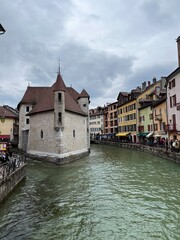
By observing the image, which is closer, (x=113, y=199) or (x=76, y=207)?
(x=76, y=207)

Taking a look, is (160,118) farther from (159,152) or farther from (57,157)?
(57,157)

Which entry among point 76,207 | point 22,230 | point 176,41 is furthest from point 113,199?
point 176,41

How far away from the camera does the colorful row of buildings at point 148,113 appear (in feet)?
79.0

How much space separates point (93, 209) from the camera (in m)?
8.26

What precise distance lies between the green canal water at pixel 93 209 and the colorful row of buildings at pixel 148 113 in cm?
1328

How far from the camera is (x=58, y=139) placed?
20.3 meters

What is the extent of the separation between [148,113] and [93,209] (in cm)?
2985

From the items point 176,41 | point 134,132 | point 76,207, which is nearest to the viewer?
point 76,207

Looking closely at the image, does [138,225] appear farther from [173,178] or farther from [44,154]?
[44,154]

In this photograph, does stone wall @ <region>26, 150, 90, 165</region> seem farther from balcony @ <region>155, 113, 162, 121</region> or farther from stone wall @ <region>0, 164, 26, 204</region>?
balcony @ <region>155, 113, 162, 121</region>

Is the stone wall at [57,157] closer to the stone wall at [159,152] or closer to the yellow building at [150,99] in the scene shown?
the stone wall at [159,152]

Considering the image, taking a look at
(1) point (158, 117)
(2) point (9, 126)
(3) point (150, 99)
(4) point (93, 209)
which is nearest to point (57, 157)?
(4) point (93, 209)

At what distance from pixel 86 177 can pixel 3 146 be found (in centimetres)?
647

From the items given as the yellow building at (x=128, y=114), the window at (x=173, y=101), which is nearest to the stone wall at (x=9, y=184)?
the window at (x=173, y=101)
